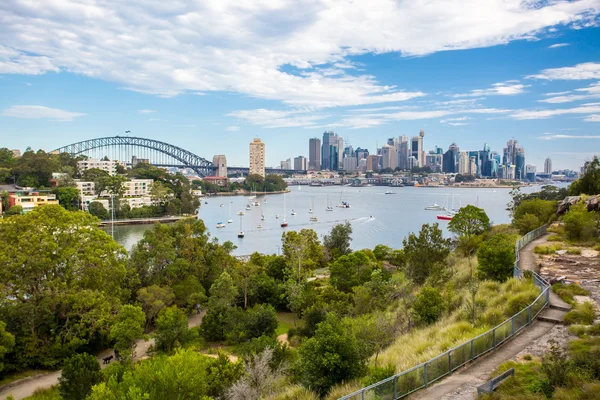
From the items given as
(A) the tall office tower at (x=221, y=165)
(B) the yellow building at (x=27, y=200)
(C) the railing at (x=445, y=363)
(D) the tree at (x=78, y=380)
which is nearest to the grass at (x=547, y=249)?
(C) the railing at (x=445, y=363)

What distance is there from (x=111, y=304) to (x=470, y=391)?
45.5 ft

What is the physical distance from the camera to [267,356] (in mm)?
11016

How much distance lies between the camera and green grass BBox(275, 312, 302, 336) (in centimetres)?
1851

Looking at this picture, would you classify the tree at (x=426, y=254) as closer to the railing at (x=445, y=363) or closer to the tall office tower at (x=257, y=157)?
the railing at (x=445, y=363)

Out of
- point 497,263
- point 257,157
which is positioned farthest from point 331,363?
point 257,157

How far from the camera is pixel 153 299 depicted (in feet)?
61.1

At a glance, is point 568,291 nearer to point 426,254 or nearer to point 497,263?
point 497,263

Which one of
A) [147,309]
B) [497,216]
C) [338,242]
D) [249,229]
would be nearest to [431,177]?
[497,216]

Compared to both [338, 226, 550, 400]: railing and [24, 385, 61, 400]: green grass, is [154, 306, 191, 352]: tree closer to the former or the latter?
[24, 385, 61, 400]: green grass

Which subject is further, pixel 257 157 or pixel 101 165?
pixel 257 157

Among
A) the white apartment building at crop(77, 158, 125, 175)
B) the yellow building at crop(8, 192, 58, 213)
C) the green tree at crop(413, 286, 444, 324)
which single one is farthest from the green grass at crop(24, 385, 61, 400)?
the white apartment building at crop(77, 158, 125, 175)

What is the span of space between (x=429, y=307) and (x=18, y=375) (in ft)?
42.0

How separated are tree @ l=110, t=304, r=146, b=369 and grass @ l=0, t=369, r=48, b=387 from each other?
2713 millimetres

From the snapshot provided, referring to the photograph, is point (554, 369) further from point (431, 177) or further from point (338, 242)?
point (431, 177)
